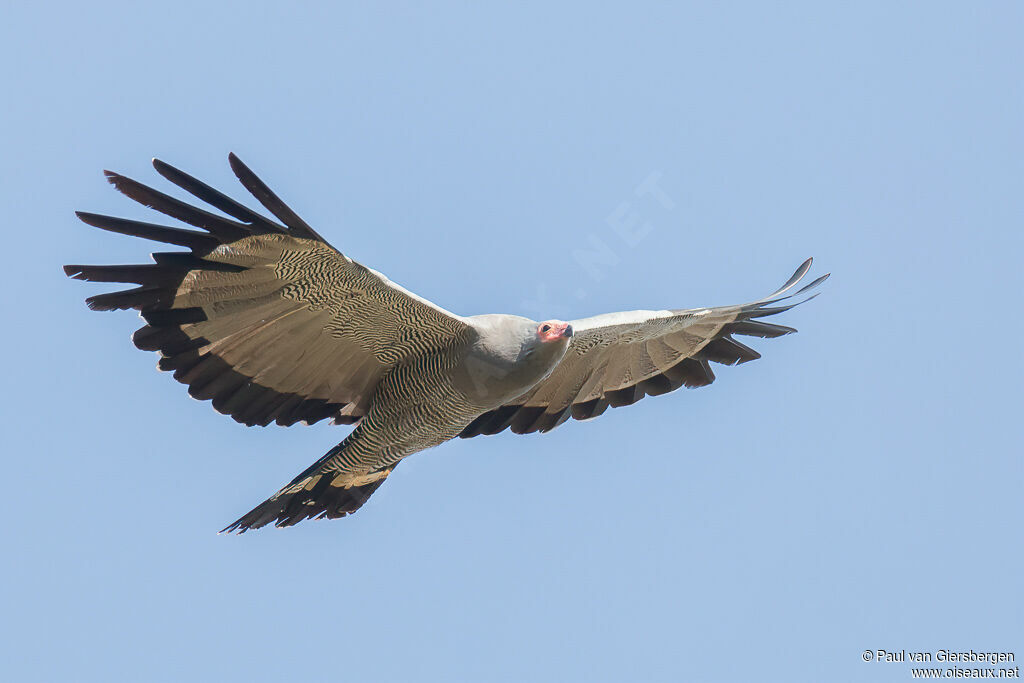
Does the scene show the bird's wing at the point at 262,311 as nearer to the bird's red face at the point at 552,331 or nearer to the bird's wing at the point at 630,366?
the bird's red face at the point at 552,331

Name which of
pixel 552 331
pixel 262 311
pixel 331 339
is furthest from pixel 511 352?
pixel 262 311

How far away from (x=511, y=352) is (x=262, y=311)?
2070 millimetres

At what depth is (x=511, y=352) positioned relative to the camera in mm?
9203

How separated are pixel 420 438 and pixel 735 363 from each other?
352 centimetres

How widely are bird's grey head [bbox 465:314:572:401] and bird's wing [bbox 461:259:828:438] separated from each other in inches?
54.7

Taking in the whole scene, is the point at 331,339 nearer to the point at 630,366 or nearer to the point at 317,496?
the point at 317,496

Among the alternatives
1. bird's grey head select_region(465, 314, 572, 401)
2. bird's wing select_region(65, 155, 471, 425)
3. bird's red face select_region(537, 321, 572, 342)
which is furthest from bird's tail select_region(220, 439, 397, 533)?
bird's red face select_region(537, 321, 572, 342)

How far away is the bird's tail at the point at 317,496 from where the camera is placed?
10.1 metres

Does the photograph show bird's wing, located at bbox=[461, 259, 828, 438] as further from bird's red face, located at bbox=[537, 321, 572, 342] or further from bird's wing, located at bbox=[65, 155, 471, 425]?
bird's wing, located at bbox=[65, 155, 471, 425]

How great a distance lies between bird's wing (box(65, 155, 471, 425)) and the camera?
8344 mm

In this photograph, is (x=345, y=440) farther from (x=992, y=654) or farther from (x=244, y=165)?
(x=992, y=654)

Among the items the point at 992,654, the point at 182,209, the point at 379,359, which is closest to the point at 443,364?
the point at 379,359

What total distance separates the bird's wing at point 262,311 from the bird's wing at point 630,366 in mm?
1775

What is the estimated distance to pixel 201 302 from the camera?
8984 millimetres
